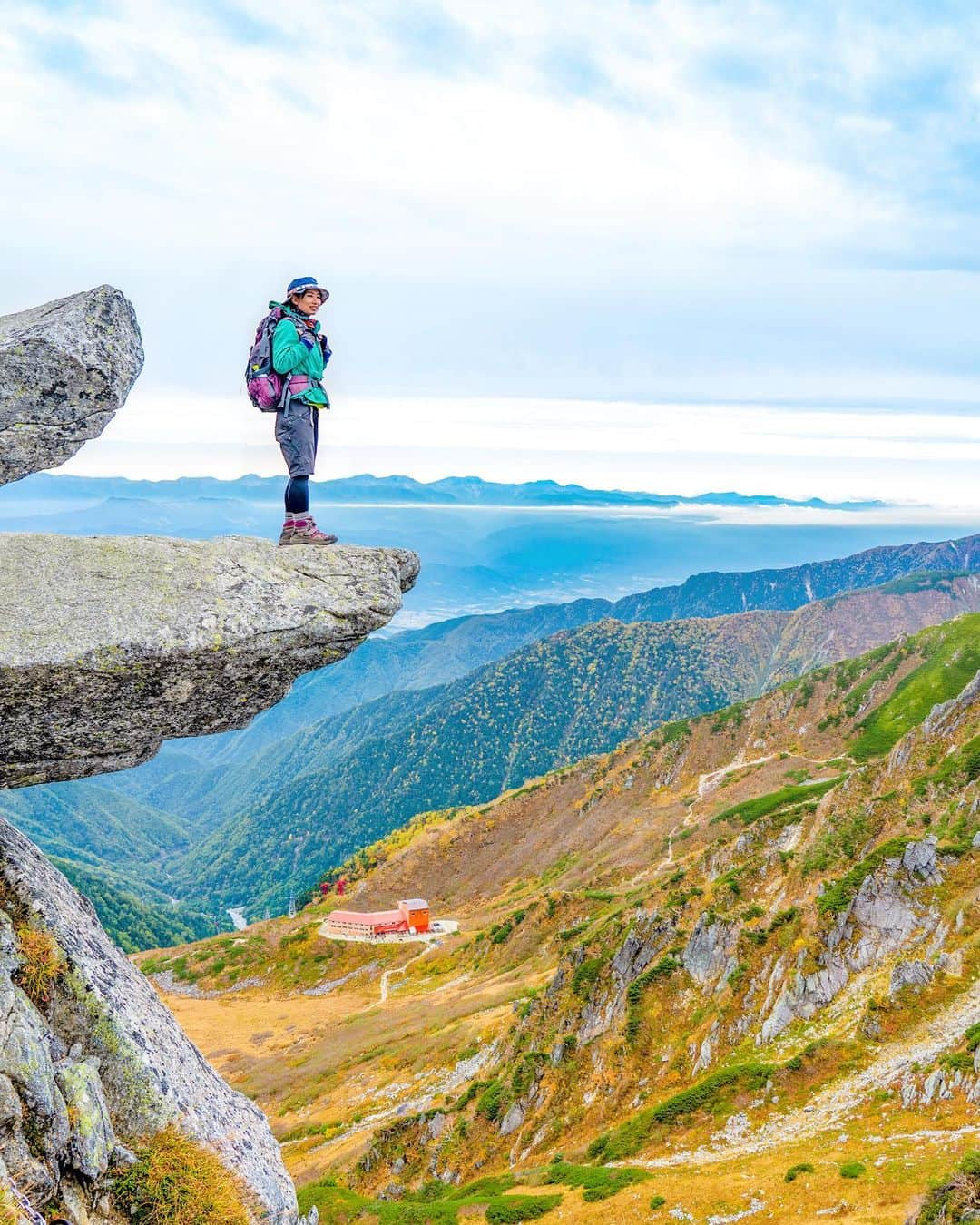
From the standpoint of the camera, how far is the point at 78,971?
14.3 meters

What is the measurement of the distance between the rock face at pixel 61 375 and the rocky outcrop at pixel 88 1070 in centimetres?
811

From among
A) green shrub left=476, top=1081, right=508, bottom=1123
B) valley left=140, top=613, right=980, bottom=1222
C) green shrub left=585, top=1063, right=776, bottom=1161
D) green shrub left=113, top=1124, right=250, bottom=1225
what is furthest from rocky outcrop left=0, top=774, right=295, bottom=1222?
green shrub left=476, top=1081, right=508, bottom=1123

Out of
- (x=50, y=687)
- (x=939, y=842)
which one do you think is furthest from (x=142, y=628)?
(x=939, y=842)

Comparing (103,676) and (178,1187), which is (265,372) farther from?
(178,1187)

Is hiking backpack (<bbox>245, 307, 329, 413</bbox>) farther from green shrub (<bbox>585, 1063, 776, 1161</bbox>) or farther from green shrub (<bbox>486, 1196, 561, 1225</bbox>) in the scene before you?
green shrub (<bbox>585, 1063, 776, 1161</bbox>)

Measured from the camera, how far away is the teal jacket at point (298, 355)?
1527 cm

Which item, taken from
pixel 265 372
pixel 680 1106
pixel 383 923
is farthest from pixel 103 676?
pixel 383 923

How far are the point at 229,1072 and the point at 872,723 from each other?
312 ft

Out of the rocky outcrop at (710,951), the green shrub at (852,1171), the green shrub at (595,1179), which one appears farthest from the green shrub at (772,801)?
the green shrub at (852,1171)

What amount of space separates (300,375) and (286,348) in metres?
0.58

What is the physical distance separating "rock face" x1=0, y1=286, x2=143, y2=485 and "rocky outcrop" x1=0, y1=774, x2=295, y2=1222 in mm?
8114

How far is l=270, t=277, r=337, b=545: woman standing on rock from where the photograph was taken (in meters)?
15.3

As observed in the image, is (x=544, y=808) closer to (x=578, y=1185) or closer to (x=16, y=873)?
(x=578, y=1185)

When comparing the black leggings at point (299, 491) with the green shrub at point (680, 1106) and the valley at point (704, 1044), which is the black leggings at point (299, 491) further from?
the green shrub at point (680, 1106)
